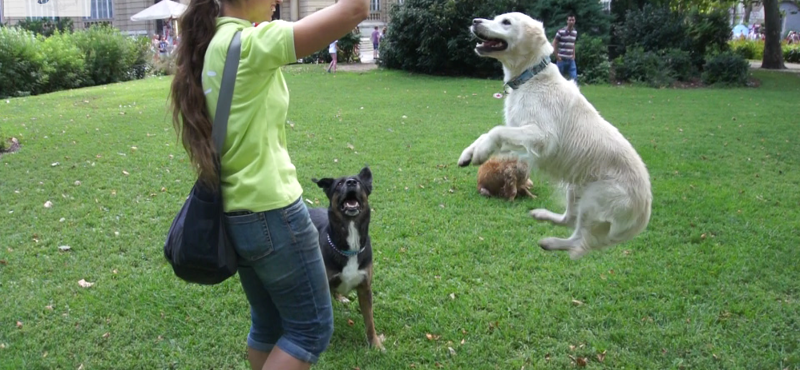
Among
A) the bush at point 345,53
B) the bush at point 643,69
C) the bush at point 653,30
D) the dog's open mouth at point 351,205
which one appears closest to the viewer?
the dog's open mouth at point 351,205

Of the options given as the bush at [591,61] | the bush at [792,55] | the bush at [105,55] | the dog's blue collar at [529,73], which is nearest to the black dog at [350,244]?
the dog's blue collar at [529,73]

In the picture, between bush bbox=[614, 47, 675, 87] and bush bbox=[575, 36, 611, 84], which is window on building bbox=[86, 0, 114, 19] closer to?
bush bbox=[575, 36, 611, 84]

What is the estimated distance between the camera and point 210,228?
2182 mm

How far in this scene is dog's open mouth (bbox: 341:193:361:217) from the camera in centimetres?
402

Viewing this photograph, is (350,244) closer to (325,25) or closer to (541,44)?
(541,44)

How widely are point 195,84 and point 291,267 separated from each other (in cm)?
78

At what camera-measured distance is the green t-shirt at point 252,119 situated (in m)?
2.05

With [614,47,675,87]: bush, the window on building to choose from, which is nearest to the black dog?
[614,47,675,87]: bush

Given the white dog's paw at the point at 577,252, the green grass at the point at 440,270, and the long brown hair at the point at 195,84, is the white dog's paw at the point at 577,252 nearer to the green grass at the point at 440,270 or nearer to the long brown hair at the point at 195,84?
the green grass at the point at 440,270

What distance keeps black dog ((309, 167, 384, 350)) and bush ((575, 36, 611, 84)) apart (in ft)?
54.3

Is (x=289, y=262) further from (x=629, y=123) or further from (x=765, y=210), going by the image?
(x=629, y=123)

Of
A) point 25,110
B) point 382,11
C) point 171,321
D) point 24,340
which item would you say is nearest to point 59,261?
point 24,340

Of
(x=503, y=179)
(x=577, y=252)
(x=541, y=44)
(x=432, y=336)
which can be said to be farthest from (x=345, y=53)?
(x=577, y=252)

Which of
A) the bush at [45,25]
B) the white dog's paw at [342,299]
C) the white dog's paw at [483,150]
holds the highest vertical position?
the bush at [45,25]
